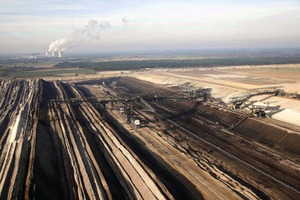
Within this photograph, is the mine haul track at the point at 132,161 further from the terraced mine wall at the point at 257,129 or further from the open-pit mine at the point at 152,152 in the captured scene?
the terraced mine wall at the point at 257,129

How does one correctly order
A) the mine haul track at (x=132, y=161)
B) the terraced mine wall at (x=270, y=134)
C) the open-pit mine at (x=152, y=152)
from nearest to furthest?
the mine haul track at (x=132, y=161)
the open-pit mine at (x=152, y=152)
the terraced mine wall at (x=270, y=134)

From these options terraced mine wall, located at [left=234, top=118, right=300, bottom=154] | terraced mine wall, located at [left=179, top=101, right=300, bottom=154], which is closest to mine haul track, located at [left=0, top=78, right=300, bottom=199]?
terraced mine wall, located at [left=179, top=101, right=300, bottom=154]

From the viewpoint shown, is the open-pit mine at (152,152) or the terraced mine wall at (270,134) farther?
the terraced mine wall at (270,134)

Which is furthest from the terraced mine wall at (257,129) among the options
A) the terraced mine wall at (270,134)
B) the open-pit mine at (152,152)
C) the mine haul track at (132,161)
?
the mine haul track at (132,161)

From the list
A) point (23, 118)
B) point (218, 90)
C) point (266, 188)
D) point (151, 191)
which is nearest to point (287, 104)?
point (218, 90)

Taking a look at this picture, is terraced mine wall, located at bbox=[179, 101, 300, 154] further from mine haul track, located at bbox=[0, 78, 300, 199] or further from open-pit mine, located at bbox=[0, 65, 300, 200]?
mine haul track, located at bbox=[0, 78, 300, 199]

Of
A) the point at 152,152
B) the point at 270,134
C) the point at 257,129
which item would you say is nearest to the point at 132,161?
the point at 152,152

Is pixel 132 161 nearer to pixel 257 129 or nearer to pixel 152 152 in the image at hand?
pixel 152 152
